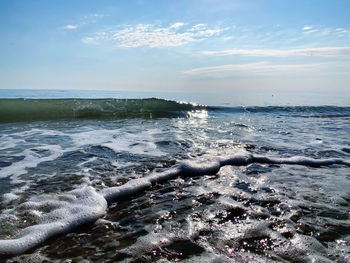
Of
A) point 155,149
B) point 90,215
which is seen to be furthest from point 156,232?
point 155,149

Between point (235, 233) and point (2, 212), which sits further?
point (2, 212)

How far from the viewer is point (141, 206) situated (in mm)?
2562

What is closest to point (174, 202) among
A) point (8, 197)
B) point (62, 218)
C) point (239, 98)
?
point (62, 218)

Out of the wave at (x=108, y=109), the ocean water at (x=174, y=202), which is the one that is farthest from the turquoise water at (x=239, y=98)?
the ocean water at (x=174, y=202)

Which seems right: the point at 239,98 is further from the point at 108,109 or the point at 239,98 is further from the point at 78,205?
the point at 78,205

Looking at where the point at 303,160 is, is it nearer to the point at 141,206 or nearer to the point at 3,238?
the point at 141,206

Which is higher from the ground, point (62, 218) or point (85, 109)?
point (85, 109)

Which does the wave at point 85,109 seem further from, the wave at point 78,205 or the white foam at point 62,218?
the white foam at point 62,218

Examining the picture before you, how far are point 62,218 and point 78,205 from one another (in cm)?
25

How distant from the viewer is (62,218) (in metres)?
2.32

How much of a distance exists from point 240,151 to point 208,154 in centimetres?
65

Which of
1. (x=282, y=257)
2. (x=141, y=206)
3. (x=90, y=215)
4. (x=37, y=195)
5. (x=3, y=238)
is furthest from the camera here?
(x=37, y=195)

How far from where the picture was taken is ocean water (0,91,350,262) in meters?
1.85

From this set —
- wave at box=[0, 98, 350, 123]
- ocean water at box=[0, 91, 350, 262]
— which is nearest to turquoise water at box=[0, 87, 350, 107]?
wave at box=[0, 98, 350, 123]
